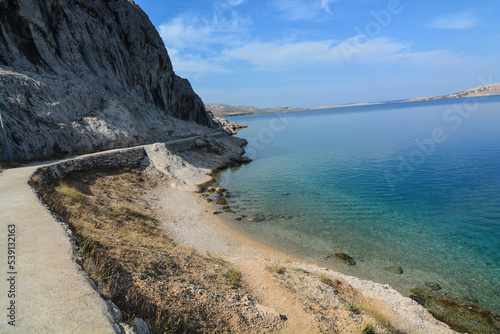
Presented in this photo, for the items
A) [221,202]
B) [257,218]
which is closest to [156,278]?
[257,218]

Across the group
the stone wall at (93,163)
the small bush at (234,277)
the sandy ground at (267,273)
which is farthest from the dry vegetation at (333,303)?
the stone wall at (93,163)

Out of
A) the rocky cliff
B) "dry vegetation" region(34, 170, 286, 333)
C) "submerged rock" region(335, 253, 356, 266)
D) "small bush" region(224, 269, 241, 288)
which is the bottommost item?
"submerged rock" region(335, 253, 356, 266)

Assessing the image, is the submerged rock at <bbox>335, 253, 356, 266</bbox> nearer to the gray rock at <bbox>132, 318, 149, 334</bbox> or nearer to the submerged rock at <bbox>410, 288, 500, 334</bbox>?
the submerged rock at <bbox>410, 288, 500, 334</bbox>

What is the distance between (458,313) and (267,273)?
7.99 meters

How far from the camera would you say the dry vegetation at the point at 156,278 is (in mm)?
6715

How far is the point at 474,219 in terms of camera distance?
17969mm

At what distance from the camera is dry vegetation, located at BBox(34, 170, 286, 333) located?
264 inches

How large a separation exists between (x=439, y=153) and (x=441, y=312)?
36486 mm

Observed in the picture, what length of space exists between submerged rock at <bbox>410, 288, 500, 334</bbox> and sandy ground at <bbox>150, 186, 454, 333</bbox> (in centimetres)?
82

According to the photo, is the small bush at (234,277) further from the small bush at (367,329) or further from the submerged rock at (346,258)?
the submerged rock at (346,258)

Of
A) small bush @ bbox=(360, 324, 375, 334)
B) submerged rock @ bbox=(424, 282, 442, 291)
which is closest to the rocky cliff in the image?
small bush @ bbox=(360, 324, 375, 334)

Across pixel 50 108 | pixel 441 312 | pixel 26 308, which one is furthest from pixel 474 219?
pixel 50 108

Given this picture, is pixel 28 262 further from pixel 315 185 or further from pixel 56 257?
pixel 315 185

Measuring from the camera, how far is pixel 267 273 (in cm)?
1141
